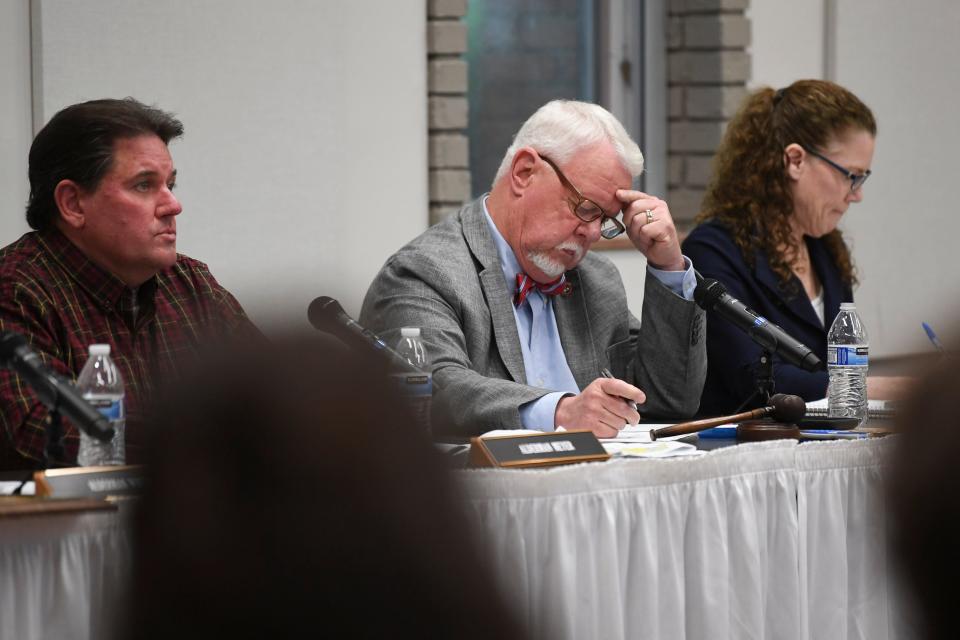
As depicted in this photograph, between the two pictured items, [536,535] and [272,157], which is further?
[272,157]

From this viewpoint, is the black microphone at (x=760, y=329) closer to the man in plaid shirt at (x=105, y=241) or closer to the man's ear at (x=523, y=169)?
the man's ear at (x=523, y=169)

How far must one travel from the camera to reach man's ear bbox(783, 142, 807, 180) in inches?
138

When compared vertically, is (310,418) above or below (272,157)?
below

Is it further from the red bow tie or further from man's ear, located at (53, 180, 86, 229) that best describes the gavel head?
man's ear, located at (53, 180, 86, 229)

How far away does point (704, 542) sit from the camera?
2043 millimetres

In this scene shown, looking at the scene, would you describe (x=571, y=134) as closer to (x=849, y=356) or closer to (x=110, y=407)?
(x=849, y=356)

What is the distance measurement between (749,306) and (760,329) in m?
0.89

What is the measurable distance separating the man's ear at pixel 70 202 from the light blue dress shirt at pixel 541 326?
905mm

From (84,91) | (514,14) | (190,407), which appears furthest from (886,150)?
(190,407)

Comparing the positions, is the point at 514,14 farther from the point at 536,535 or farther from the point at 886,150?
the point at 536,535

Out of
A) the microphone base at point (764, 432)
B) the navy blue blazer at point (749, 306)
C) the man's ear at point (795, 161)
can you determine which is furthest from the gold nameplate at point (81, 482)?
the man's ear at point (795, 161)

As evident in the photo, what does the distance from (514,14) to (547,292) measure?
228 cm

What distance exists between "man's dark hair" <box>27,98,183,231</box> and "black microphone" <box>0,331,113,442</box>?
0.87 metres

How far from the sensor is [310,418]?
0.55 metres
